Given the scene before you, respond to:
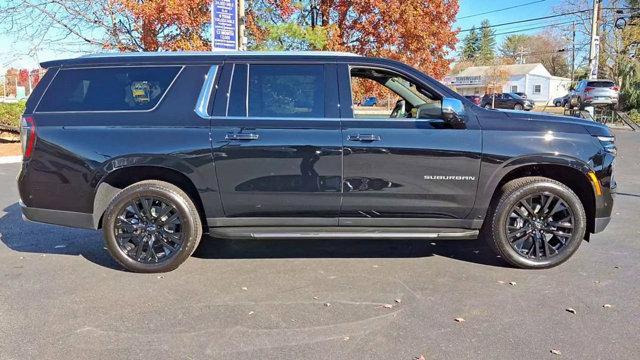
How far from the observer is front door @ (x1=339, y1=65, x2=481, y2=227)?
442cm

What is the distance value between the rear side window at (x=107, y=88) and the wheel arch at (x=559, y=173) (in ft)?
9.95

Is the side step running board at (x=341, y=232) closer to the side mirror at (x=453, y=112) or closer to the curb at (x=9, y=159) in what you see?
the side mirror at (x=453, y=112)

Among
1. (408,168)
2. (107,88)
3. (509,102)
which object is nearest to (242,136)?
(107,88)

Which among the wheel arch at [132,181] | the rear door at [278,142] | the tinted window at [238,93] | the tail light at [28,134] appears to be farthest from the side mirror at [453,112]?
the tail light at [28,134]

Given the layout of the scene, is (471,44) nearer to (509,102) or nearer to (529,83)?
(529,83)

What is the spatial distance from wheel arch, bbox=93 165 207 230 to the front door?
53.8 inches

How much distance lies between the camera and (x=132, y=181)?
472 cm

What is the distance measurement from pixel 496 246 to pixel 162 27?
10585mm

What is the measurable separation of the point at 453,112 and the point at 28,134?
3.62 m

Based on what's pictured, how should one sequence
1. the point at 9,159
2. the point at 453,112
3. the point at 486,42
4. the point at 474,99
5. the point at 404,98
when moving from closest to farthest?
the point at 453,112 → the point at 404,98 → the point at 9,159 → the point at 474,99 → the point at 486,42

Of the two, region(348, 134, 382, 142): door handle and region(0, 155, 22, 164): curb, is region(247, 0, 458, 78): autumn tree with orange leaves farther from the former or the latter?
region(348, 134, 382, 142): door handle

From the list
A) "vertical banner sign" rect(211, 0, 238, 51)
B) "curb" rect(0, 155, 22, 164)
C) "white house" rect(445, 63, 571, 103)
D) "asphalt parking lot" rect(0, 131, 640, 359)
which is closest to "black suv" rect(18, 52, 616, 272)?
"asphalt parking lot" rect(0, 131, 640, 359)

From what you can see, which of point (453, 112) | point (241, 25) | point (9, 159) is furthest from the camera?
point (9, 159)

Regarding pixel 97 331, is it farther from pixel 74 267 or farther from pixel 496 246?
pixel 496 246
